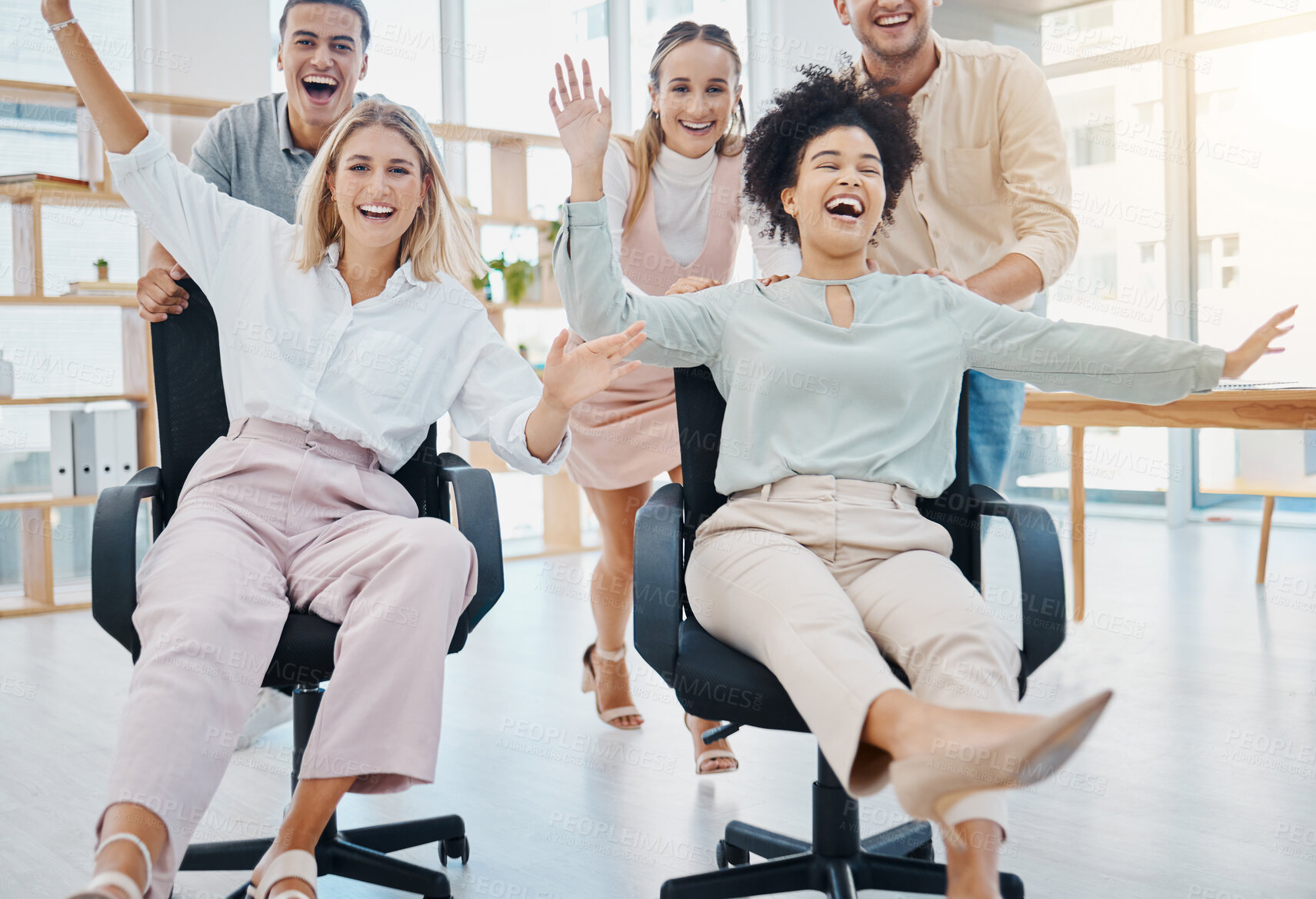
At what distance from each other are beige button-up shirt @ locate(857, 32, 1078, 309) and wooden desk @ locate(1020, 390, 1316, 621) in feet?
2.04

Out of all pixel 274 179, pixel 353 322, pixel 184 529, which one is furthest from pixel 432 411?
pixel 274 179

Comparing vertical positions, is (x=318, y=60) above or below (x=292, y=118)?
above

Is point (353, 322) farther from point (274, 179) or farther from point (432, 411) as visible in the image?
point (274, 179)

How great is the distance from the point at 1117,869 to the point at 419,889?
1.18m

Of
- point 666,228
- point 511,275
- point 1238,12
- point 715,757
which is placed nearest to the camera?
point 715,757

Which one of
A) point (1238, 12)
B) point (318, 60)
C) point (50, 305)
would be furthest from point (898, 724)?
point (1238, 12)

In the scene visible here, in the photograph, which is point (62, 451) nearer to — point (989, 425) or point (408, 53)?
point (408, 53)

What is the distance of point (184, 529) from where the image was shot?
169 centimetres

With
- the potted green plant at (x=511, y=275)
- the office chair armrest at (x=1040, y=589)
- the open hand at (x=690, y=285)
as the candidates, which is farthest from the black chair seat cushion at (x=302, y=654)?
the potted green plant at (x=511, y=275)

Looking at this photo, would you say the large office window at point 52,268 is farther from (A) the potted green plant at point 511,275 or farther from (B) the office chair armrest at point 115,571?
(B) the office chair armrest at point 115,571

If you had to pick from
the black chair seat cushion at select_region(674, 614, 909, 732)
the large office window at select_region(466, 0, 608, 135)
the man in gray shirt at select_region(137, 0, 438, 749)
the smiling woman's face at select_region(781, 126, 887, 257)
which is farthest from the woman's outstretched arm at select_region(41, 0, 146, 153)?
the large office window at select_region(466, 0, 608, 135)

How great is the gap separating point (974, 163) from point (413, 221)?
1.16 m

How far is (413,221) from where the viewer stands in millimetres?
2070

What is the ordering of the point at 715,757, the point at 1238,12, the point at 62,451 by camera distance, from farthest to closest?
the point at 1238,12
the point at 62,451
the point at 715,757
